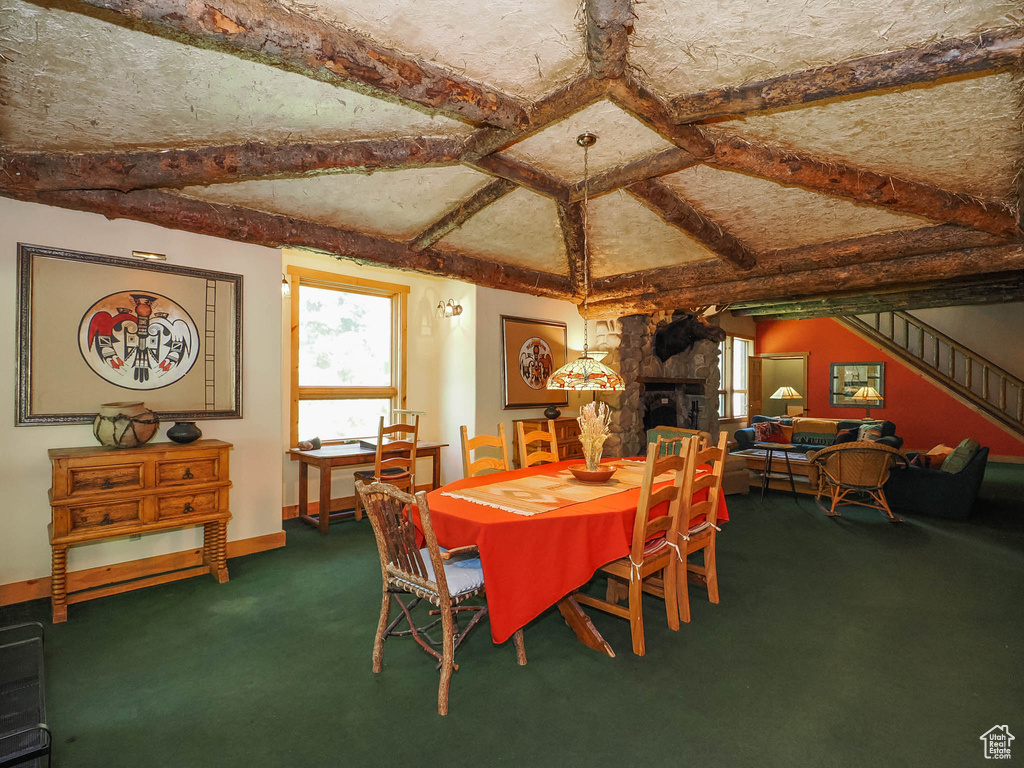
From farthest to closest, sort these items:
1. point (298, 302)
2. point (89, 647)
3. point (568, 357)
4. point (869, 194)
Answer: point (568, 357) < point (298, 302) < point (869, 194) < point (89, 647)

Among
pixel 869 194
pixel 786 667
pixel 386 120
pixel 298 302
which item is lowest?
pixel 786 667

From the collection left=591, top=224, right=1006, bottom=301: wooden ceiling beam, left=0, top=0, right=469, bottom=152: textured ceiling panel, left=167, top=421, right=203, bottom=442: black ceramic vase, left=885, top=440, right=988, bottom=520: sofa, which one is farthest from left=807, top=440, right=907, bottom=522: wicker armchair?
left=167, top=421, right=203, bottom=442: black ceramic vase

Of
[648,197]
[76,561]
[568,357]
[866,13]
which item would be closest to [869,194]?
[648,197]

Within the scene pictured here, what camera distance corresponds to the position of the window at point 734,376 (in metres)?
9.48

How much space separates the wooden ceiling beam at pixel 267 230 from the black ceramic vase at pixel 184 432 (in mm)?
1226

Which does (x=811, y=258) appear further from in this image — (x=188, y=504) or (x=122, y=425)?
(x=122, y=425)

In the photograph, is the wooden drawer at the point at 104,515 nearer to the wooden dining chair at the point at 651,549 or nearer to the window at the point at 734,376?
the wooden dining chair at the point at 651,549

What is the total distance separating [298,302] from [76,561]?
2660mm

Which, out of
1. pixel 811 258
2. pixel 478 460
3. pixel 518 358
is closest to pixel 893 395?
pixel 811 258

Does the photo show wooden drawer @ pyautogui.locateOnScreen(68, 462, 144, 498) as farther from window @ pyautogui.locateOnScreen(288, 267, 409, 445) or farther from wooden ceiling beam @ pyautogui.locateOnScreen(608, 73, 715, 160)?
wooden ceiling beam @ pyautogui.locateOnScreen(608, 73, 715, 160)

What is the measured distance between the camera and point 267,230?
349 centimetres

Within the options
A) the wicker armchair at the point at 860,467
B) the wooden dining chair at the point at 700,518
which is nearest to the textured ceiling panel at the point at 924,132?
the wooden dining chair at the point at 700,518

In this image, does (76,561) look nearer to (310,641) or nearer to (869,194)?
(310,641)

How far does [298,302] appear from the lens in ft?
16.3
